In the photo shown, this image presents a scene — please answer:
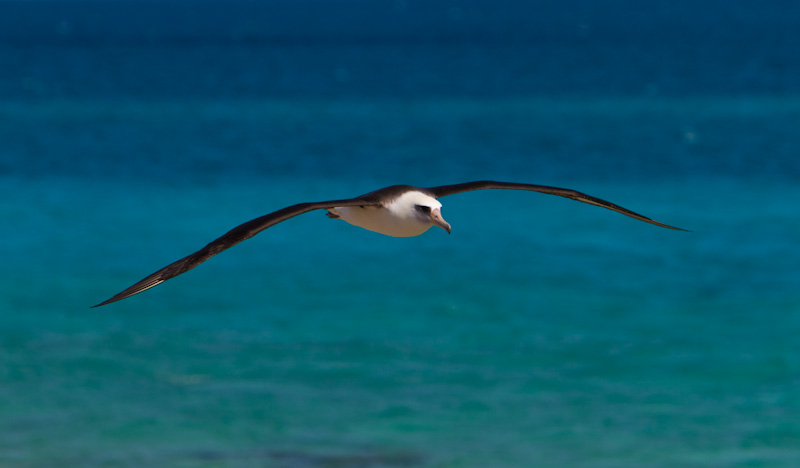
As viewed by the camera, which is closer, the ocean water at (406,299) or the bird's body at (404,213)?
the bird's body at (404,213)

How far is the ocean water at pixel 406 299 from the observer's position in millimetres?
23766

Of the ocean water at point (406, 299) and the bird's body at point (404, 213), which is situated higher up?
the ocean water at point (406, 299)

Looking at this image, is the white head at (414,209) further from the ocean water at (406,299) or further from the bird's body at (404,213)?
the ocean water at (406,299)

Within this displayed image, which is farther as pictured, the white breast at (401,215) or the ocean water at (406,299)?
the ocean water at (406,299)

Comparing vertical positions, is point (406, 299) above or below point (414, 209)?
above

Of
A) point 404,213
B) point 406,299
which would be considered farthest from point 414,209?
point 406,299

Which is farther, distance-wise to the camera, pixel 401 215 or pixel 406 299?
pixel 406 299

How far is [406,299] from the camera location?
31703 mm

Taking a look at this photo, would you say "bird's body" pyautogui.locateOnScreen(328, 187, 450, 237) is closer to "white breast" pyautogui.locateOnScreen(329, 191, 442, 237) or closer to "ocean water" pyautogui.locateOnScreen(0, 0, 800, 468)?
"white breast" pyautogui.locateOnScreen(329, 191, 442, 237)

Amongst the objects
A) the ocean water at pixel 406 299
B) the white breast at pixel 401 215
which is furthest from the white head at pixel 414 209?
the ocean water at pixel 406 299

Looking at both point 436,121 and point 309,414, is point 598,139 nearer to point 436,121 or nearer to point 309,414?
point 436,121

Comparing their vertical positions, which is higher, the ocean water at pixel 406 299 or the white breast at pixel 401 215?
the ocean water at pixel 406 299

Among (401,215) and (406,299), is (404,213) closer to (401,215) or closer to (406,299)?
(401,215)

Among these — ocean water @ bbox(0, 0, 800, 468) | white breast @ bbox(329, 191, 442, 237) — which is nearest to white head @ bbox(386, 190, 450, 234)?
white breast @ bbox(329, 191, 442, 237)
